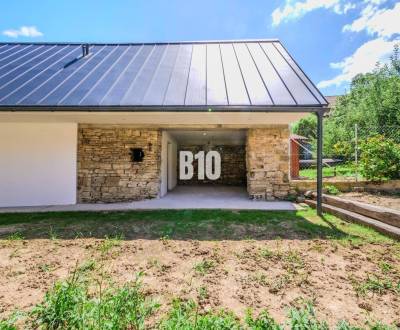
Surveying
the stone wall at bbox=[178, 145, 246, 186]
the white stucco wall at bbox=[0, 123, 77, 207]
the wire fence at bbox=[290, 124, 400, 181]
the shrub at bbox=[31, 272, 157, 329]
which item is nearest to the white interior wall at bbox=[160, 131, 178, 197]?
the white stucco wall at bbox=[0, 123, 77, 207]

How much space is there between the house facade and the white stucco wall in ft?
Result: 0.09

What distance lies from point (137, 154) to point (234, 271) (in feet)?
18.0

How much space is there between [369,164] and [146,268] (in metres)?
7.40

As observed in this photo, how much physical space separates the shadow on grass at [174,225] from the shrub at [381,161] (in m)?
3.22

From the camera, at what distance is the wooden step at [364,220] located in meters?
3.95

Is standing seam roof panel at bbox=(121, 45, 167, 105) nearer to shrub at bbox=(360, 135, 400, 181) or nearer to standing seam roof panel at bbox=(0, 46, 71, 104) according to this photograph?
standing seam roof panel at bbox=(0, 46, 71, 104)

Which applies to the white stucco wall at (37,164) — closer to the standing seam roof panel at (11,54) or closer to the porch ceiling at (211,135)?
the standing seam roof panel at (11,54)

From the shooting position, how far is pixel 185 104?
5.55 metres

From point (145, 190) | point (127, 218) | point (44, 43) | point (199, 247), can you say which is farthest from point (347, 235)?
point (44, 43)

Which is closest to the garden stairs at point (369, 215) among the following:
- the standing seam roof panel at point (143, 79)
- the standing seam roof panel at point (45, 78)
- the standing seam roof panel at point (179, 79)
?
the standing seam roof panel at point (179, 79)

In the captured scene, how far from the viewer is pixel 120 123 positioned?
739cm

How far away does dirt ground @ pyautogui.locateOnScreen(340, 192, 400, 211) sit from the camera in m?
5.68

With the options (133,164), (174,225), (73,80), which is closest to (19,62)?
(73,80)

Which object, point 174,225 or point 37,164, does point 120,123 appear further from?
point 174,225
